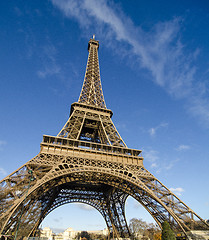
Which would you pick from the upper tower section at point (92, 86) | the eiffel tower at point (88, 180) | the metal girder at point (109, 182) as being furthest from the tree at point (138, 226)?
the upper tower section at point (92, 86)

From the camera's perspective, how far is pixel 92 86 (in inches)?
1387

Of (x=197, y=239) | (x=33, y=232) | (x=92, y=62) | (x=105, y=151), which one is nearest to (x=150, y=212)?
(x=197, y=239)

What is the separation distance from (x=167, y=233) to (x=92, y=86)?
1001 inches

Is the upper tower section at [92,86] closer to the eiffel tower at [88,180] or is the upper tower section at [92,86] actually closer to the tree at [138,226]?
the eiffel tower at [88,180]

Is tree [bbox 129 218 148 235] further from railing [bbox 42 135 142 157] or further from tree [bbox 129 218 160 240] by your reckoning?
railing [bbox 42 135 142 157]

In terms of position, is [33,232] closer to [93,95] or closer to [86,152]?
[86,152]

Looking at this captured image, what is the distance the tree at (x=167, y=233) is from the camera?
18.2 m

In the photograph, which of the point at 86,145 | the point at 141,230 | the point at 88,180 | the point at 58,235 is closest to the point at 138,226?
the point at 141,230

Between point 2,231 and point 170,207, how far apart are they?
15492 mm

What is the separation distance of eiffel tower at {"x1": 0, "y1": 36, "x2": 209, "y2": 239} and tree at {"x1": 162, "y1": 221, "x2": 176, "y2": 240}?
881 mm

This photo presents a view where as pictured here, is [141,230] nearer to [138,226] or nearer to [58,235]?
[138,226]

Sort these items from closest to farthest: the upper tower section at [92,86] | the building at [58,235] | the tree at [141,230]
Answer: the upper tower section at [92,86], the tree at [141,230], the building at [58,235]

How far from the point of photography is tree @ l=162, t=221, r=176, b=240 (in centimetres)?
1822

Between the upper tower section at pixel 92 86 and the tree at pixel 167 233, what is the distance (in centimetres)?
1939
